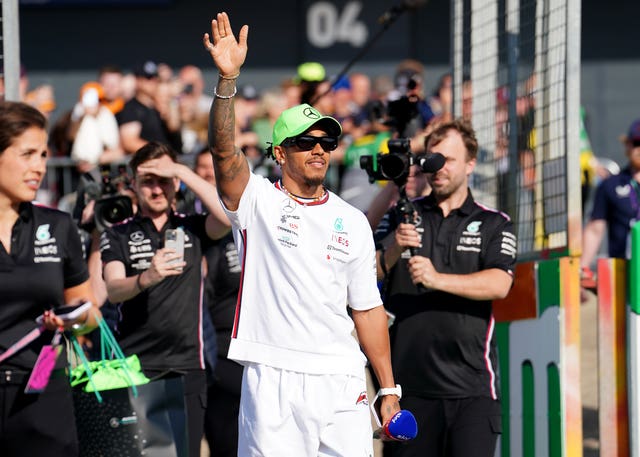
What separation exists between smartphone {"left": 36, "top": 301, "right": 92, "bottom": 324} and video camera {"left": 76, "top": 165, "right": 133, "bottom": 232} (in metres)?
1.86

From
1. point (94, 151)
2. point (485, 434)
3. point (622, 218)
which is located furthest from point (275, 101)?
point (485, 434)

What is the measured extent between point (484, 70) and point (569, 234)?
1.73m

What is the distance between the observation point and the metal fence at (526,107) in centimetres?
774

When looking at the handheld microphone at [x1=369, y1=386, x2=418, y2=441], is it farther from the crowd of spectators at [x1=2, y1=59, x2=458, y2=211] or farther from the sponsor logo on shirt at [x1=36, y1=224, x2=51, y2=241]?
the crowd of spectators at [x1=2, y1=59, x2=458, y2=211]

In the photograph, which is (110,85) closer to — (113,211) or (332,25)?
(332,25)

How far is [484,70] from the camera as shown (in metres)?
9.01

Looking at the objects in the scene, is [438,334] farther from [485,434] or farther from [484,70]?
[484,70]

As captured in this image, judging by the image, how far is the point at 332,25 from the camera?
62.2 feet

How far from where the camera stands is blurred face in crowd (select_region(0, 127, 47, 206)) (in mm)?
6094

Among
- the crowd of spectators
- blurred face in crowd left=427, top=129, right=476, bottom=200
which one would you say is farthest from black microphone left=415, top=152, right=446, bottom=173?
the crowd of spectators

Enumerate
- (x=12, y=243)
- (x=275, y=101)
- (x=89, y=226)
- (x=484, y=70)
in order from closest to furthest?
(x=12, y=243) < (x=89, y=226) < (x=484, y=70) < (x=275, y=101)

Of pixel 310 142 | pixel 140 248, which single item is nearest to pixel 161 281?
pixel 140 248

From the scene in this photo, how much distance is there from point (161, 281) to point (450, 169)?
67.1 inches

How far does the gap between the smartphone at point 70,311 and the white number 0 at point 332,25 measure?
43.9ft
